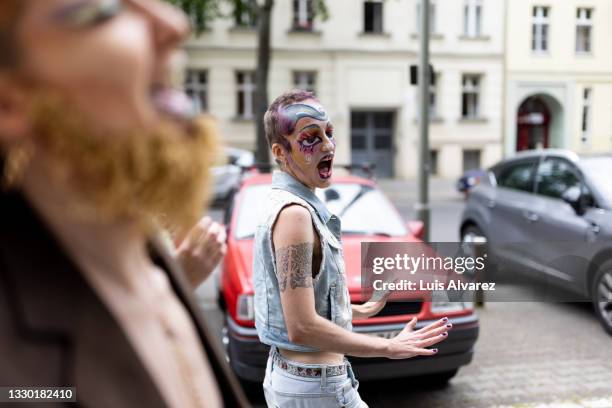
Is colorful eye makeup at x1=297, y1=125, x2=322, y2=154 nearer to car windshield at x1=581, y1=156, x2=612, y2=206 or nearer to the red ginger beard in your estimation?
the red ginger beard

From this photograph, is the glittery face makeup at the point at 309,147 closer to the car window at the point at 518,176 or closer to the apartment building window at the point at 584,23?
the apartment building window at the point at 584,23

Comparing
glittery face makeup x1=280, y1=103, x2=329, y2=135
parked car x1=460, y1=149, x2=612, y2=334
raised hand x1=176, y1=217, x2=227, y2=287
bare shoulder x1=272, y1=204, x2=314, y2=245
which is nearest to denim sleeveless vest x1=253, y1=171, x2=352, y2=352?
bare shoulder x1=272, y1=204, x2=314, y2=245

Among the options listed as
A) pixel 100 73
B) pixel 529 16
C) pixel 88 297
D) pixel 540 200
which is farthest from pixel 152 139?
pixel 540 200

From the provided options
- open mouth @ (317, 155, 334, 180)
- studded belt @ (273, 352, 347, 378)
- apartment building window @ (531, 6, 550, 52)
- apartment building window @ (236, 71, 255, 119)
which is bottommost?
studded belt @ (273, 352, 347, 378)

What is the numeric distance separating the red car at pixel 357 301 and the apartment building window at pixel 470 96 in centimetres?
1966

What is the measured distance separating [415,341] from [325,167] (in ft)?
1.96

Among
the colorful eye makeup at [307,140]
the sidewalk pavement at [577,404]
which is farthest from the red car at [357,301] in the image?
the colorful eye makeup at [307,140]

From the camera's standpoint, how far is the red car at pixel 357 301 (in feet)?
11.9

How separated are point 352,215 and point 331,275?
118 inches

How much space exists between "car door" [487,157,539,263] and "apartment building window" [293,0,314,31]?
1698 centimetres

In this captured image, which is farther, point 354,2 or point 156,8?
point 354,2

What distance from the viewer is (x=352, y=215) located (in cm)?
475

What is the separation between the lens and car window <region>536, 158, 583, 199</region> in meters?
6.01

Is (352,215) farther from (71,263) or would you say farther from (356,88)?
(356,88)
